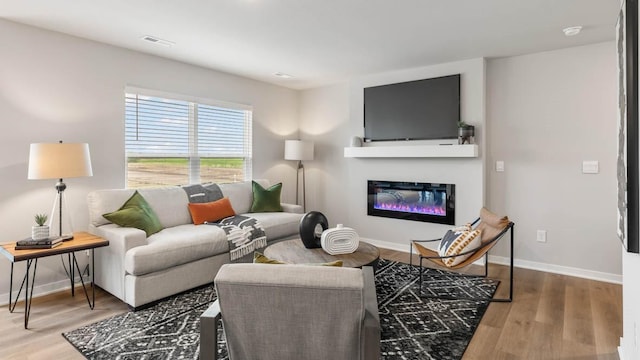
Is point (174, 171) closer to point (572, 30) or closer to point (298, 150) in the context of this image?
point (298, 150)

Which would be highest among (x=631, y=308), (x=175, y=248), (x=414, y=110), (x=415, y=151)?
(x=414, y=110)

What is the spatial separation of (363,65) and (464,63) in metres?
1.22

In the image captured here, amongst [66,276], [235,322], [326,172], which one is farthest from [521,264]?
[66,276]

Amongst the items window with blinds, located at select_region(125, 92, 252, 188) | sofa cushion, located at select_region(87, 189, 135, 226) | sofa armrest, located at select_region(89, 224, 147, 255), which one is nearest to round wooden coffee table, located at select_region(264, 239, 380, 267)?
sofa armrest, located at select_region(89, 224, 147, 255)

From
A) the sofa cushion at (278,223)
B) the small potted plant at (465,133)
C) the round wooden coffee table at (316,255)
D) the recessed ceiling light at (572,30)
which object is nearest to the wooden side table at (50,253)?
the round wooden coffee table at (316,255)

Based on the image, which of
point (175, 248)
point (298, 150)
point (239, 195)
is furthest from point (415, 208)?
point (175, 248)

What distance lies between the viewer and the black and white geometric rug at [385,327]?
2.28 metres

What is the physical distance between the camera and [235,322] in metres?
1.43

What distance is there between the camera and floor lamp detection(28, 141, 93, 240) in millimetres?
2867

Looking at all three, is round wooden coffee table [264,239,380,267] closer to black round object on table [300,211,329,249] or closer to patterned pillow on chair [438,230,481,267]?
black round object on table [300,211,329,249]

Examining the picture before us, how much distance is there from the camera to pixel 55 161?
290cm

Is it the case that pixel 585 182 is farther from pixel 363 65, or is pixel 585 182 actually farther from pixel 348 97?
pixel 348 97

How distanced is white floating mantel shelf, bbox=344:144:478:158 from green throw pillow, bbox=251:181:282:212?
1.24 m

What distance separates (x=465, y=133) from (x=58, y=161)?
4051mm
